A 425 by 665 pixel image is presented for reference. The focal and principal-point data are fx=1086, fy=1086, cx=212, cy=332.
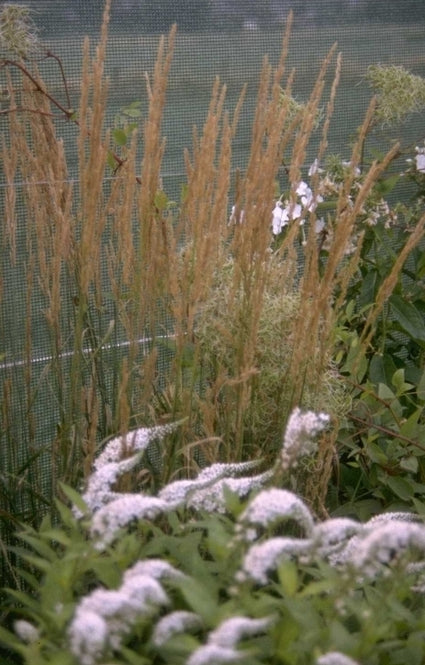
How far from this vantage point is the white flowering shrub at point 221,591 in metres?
1.07

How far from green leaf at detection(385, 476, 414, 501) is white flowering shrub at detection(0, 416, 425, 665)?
2.33 ft

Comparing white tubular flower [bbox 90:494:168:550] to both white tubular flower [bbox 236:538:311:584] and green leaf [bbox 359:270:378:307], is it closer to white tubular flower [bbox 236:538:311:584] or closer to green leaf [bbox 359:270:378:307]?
white tubular flower [bbox 236:538:311:584]

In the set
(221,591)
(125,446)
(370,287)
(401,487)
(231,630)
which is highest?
(231,630)

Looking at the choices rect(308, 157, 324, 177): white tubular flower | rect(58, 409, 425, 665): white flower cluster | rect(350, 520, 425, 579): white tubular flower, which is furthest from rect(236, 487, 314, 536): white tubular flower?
rect(308, 157, 324, 177): white tubular flower

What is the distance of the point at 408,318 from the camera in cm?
275

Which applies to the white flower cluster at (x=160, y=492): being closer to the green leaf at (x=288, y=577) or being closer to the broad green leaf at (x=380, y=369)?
the green leaf at (x=288, y=577)

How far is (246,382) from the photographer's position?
70.6 inches

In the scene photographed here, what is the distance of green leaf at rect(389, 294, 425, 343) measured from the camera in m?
2.74

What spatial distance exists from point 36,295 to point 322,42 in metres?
1.43

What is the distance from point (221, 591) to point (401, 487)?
855 mm

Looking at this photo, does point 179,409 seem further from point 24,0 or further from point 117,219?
point 24,0

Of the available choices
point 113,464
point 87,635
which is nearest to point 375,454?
point 113,464

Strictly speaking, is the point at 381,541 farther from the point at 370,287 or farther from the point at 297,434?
the point at 370,287

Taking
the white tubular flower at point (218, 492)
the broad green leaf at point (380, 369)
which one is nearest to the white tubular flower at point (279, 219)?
the broad green leaf at point (380, 369)
